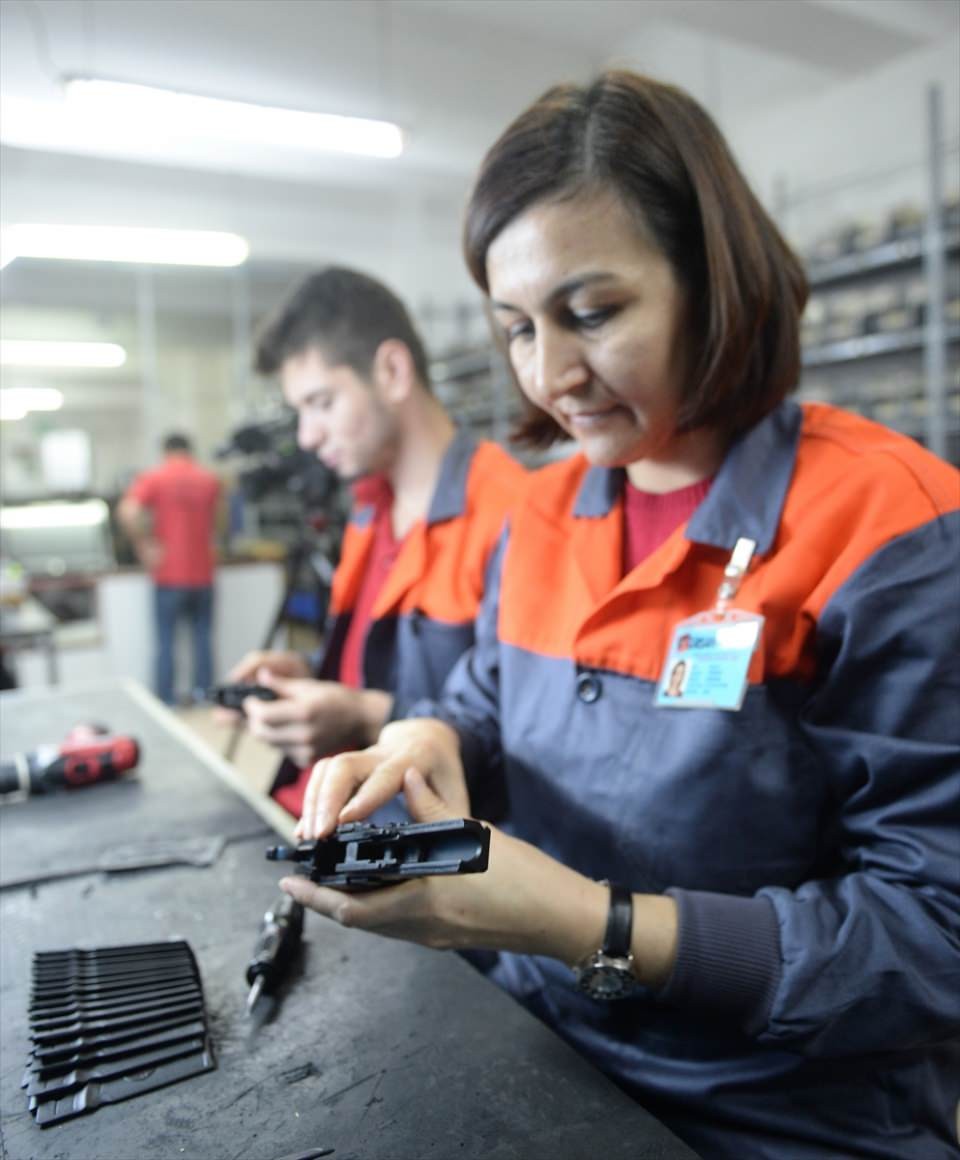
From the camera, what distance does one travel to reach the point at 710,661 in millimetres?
654

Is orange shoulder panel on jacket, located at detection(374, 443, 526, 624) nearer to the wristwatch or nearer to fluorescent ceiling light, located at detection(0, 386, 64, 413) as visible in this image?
fluorescent ceiling light, located at detection(0, 386, 64, 413)

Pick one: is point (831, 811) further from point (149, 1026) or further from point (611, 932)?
point (149, 1026)

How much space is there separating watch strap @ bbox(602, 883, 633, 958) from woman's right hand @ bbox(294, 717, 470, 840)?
0.15m

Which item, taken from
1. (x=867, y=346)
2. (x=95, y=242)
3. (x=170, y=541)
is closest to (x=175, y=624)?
(x=170, y=541)

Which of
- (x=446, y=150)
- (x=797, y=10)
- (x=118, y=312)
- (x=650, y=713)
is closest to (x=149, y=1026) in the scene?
(x=650, y=713)

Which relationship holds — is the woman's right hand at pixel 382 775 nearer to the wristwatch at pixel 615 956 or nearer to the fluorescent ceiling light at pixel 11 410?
the wristwatch at pixel 615 956

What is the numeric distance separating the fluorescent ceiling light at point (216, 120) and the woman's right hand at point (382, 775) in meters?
0.47

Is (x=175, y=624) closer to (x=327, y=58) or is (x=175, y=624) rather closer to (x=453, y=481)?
(x=453, y=481)

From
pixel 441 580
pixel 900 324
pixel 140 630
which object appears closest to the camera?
pixel 441 580

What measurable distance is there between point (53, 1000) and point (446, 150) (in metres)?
0.89

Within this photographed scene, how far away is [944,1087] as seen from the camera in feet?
2.16

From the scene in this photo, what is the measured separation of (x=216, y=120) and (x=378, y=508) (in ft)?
2.91

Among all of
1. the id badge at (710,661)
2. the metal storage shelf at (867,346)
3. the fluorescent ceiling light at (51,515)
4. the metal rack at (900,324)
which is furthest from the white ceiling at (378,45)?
the metal storage shelf at (867,346)

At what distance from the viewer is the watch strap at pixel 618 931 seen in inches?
23.1
